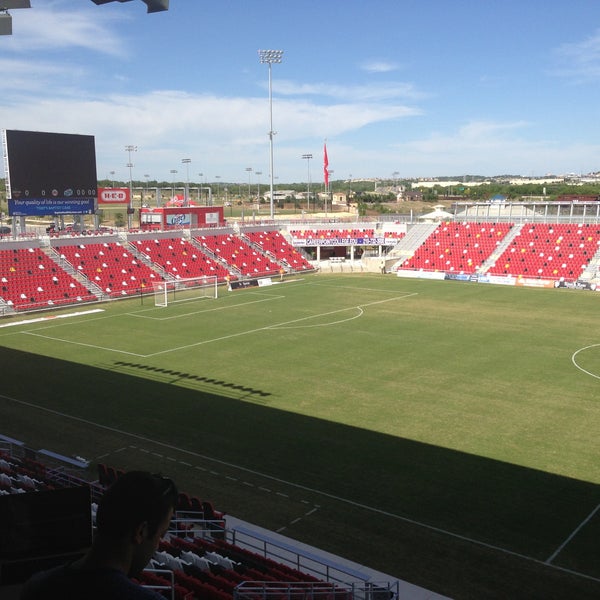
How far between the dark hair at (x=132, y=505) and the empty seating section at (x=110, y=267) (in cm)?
4846

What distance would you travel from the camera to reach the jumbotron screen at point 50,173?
154ft

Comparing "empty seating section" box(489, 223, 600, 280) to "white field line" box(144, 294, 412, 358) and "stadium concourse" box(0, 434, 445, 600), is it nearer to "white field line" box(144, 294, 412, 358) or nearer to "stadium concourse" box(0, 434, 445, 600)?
"white field line" box(144, 294, 412, 358)

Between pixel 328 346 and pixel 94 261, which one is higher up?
pixel 94 261

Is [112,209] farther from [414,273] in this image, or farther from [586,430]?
[586,430]

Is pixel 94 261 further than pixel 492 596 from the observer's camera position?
Yes

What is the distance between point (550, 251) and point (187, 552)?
2252 inches

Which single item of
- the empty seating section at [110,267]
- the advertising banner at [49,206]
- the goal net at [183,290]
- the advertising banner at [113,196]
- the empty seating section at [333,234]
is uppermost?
the advertising banner at [113,196]

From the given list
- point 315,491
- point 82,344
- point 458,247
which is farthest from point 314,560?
point 458,247

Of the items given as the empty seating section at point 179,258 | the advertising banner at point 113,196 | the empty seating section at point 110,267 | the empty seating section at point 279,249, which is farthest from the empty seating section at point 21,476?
the empty seating section at point 279,249

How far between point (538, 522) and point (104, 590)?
14519 millimetres

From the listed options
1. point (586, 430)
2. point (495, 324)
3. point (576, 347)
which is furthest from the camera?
point (495, 324)

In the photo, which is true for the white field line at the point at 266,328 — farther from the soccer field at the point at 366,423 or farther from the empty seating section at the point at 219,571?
the empty seating section at the point at 219,571

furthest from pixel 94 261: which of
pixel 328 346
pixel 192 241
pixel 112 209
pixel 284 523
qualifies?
pixel 112 209

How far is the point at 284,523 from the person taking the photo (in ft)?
49.5
